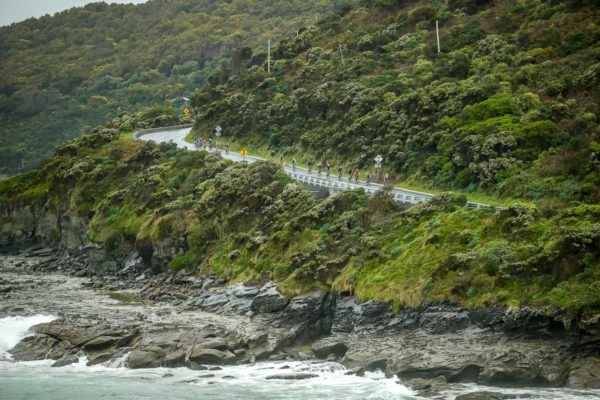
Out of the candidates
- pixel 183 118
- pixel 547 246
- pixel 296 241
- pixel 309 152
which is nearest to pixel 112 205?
pixel 309 152

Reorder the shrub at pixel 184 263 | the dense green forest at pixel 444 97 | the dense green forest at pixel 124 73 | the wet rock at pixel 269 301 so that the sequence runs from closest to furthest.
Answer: the wet rock at pixel 269 301 < the dense green forest at pixel 444 97 < the shrub at pixel 184 263 < the dense green forest at pixel 124 73

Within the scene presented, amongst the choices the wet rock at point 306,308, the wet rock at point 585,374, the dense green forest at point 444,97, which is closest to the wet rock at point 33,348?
the wet rock at point 306,308

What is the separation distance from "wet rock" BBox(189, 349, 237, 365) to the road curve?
1498 centimetres

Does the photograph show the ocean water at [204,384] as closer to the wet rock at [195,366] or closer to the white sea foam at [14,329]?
the wet rock at [195,366]

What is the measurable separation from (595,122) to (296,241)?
731 inches

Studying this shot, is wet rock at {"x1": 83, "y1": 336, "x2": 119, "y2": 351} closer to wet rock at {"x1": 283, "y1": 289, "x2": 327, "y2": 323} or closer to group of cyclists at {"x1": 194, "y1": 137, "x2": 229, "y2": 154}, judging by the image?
wet rock at {"x1": 283, "y1": 289, "x2": 327, "y2": 323}

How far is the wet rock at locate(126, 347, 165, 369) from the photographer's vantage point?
3441 centimetres

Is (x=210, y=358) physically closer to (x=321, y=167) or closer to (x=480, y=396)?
(x=480, y=396)

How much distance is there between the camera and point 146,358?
114ft

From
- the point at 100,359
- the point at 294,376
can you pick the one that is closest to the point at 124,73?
the point at 100,359

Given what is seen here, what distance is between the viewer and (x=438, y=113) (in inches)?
2283

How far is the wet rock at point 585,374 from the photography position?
89.9 feet

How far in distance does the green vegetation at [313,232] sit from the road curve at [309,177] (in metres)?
1.26

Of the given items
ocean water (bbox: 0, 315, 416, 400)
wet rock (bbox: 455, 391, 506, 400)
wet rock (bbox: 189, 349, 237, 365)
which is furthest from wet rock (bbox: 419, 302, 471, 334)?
wet rock (bbox: 189, 349, 237, 365)
